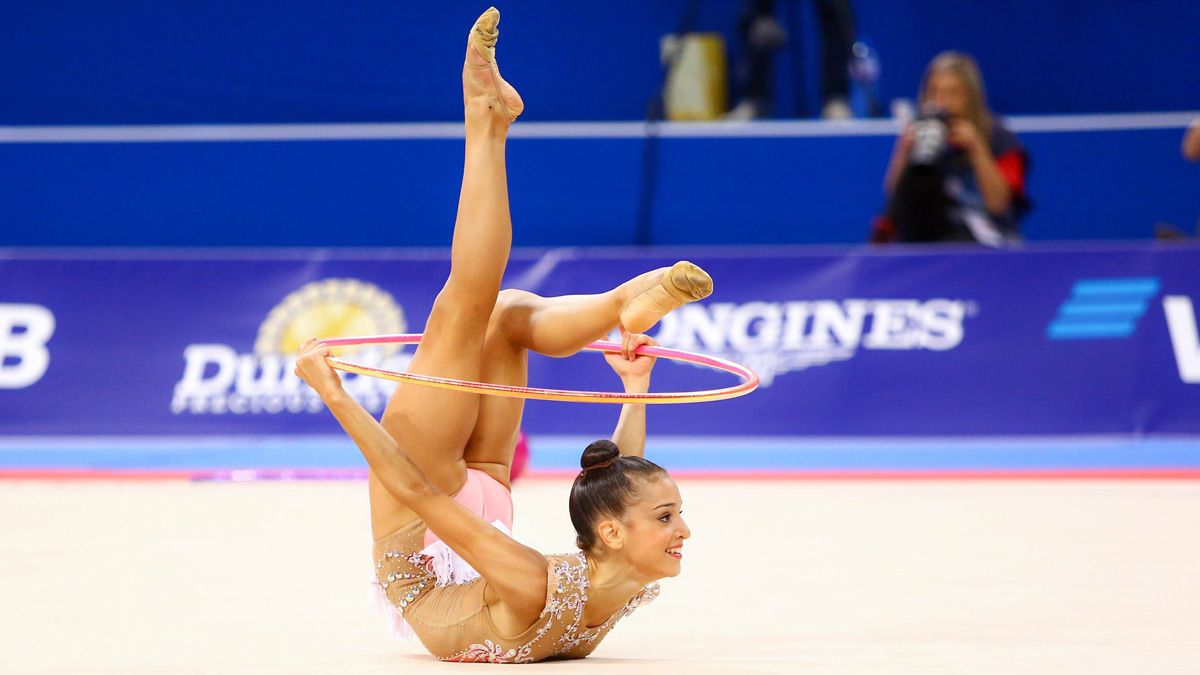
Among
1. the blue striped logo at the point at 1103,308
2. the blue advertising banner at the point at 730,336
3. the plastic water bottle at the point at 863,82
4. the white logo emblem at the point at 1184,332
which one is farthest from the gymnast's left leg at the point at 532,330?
the plastic water bottle at the point at 863,82

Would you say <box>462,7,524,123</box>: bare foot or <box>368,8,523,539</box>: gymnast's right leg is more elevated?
<box>462,7,524,123</box>: bare foot

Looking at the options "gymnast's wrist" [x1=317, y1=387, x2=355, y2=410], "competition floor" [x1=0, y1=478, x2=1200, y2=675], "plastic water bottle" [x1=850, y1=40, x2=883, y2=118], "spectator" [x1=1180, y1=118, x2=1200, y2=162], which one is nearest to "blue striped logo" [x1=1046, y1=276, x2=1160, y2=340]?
"spectator" [x1=1180, y1=118, x2=1200, y2=162]

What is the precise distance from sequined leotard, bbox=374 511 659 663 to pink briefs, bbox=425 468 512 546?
0.15 m

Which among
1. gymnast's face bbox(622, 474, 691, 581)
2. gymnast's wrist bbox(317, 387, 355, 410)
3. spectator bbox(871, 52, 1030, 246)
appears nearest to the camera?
gymnast's wrist bbox(317, 387, 355, 410)

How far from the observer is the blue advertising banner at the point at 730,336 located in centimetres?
689

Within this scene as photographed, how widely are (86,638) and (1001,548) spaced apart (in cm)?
279

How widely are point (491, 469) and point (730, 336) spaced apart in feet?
11.6

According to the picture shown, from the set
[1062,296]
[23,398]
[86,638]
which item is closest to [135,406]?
[23,398]

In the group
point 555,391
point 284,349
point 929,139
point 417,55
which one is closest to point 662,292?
point 555,391

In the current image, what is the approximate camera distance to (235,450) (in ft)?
22.8

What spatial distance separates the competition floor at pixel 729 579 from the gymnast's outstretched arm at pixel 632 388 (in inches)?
18.3

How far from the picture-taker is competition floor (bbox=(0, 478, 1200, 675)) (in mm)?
3201

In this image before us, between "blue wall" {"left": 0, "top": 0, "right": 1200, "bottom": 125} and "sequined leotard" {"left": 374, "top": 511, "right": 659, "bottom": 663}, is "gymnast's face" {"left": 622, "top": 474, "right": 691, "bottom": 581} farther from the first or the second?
"blue wall" {"left": 0, "top": 0, "right": 1200, "bottom": 125}

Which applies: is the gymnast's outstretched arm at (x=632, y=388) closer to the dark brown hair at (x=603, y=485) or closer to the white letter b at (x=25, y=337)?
the dark brown hair at (x=603, y=485)
